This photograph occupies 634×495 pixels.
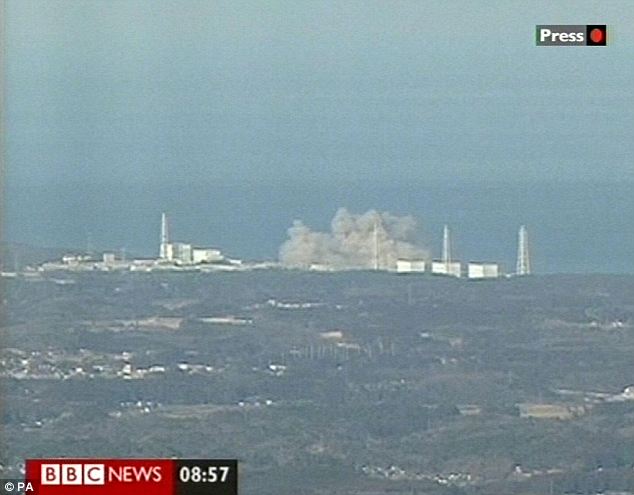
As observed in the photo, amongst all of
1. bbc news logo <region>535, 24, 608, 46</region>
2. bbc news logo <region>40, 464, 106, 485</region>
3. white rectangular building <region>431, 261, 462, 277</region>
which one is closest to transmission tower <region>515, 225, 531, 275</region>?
white rectangular building <region>431, 261, 462, 277</region>

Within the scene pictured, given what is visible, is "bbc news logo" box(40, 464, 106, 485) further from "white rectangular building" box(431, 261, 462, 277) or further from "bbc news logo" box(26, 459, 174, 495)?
"white rectangular building" box(431, 261, 462, 277)

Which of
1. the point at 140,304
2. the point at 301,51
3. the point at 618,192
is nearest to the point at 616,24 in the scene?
the point at 618,192

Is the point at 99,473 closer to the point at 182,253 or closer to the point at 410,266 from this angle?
the point at 182,253

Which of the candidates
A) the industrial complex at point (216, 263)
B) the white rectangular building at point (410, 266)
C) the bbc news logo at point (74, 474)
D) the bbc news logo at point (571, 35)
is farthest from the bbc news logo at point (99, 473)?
the bbc news logo at point (571, 35)

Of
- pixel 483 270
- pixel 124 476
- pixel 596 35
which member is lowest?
pixel 124 476

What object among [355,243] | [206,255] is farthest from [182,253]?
[355,243]

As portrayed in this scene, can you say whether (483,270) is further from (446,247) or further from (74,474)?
(74,474)

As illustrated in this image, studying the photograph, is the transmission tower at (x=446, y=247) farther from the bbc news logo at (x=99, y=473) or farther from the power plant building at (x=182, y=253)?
the bbc news logo at (x=99, y=473)

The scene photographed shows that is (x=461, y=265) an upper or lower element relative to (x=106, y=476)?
upper
